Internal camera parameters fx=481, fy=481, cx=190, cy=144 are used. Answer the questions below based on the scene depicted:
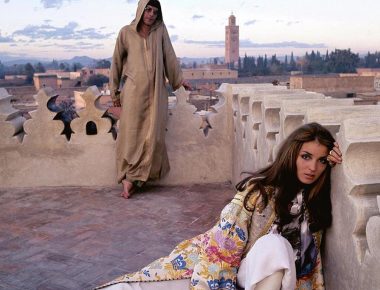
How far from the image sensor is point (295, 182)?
1924 millimetres

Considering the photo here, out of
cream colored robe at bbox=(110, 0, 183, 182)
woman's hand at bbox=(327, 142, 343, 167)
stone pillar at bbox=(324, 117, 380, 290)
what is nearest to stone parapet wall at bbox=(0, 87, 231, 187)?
cream colored robe at bbox=(110, 0, 183, 182)

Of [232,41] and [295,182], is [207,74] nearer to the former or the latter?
[232,41]

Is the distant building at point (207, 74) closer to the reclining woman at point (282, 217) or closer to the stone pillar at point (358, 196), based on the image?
the reclining woman at point (282, 217)

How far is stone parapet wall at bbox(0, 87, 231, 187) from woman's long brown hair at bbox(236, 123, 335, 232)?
2951 mm

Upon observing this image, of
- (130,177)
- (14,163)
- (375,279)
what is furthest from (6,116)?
(375,279)

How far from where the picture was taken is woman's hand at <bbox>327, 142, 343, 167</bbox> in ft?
5.50

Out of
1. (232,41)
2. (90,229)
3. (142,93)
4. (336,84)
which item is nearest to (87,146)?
(142,93)

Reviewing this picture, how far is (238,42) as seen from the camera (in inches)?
5315

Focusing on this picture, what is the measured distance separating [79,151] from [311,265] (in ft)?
11.2

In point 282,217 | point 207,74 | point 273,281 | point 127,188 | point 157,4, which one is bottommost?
point 127,188

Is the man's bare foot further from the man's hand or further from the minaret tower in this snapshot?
the minaret tower

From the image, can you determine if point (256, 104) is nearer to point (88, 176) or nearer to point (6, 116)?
point (88, 176)

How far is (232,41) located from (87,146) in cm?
13128

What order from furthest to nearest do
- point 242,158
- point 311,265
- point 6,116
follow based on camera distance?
point 6,116, point 242,158, point 311,265
